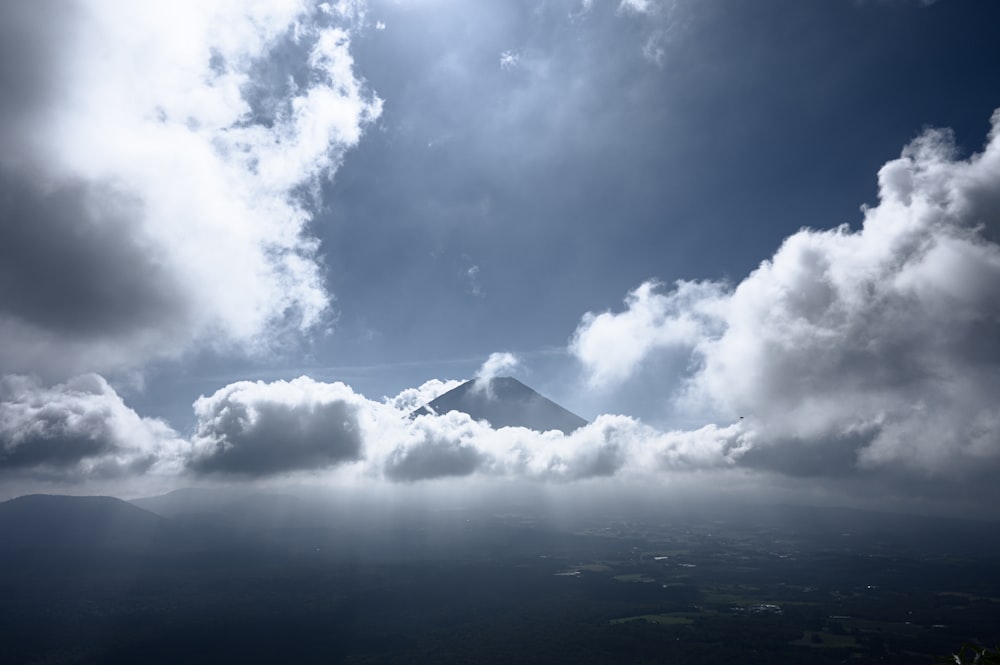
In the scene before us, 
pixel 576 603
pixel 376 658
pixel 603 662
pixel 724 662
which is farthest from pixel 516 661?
pixel 576 603

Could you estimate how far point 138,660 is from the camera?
464 feet

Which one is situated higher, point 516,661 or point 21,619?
point 516,661

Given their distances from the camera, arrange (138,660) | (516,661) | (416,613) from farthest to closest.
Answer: (416,613)
(138,660)
(516,661)

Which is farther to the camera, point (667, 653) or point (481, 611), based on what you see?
point (481, 611)

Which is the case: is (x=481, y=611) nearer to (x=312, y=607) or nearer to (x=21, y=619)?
(x=312, y=607)

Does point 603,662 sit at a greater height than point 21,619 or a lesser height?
greater

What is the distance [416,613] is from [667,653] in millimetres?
91179

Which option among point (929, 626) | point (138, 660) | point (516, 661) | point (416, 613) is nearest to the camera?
point (516, 661)

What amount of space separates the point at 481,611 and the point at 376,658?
57.1 meters

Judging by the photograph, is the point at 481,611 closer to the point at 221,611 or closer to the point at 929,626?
the point at 221,611

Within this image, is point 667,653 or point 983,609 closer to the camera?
point 667,653

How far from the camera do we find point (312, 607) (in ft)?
641

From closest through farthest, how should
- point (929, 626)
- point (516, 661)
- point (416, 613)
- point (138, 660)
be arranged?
point (516, 661) → point (138, 660) → point (929, 626) → point (416, 613)

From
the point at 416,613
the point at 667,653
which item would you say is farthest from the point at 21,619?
the point at 667,653
